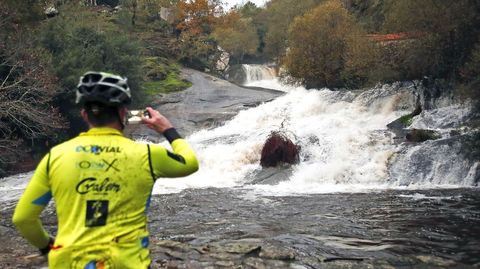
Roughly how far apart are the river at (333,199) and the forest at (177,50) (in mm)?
2283

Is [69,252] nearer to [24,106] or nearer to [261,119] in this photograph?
[24,106]

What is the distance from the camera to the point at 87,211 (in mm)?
2502

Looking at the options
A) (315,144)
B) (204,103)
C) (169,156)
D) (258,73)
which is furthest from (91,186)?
(258,73)

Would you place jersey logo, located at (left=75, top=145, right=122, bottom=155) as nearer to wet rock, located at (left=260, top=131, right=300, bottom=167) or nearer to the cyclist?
the cyclist

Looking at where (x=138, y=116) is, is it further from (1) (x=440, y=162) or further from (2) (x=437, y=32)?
(2) (x=437, y=32)

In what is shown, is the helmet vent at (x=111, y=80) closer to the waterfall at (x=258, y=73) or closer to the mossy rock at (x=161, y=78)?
the mossy rock at (x=161, y=78)

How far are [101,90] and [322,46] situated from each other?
2612 centimetres

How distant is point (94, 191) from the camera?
8.22ft

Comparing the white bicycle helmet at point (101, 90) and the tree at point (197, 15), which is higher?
the tree at point (197, 15)

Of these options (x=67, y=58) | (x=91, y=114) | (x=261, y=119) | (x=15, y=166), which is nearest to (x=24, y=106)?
(x=15, y=166)

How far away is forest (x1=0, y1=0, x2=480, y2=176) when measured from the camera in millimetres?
16797

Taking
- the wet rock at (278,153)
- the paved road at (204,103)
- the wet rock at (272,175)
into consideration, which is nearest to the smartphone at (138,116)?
the wet rock at (272,175)

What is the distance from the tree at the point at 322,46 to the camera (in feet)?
89.6

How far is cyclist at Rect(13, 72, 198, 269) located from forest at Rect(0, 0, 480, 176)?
1163 cm
